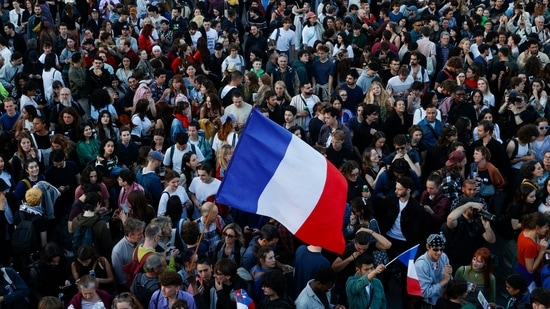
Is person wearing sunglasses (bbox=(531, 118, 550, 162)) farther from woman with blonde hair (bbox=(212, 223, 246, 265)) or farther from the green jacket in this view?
woman with blonde hair (bbox=(212, 223, 246, 265))

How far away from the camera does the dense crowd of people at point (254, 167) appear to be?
8102mm

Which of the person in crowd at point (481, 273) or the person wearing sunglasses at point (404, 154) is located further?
the person wearing sunglasses at point (404, 154)

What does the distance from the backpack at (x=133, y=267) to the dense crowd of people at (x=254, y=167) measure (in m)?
0.02

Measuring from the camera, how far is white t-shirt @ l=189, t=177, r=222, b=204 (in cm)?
991

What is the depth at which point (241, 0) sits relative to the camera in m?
20.2

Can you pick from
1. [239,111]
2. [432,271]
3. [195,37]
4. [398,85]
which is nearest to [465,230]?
[432,271]

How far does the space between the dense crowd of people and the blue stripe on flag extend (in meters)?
0.31

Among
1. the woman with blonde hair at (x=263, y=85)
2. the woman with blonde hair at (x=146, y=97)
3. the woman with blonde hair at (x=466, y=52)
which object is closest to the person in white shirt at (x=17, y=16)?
the woman with blonde hair at (x=146, y=97)

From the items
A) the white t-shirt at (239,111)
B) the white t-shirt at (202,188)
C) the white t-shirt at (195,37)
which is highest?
the white t-shirt at (202,188)

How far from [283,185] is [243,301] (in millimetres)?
1075

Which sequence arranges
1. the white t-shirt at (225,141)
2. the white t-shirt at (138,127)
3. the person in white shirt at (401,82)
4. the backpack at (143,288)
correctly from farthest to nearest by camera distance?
1. the person in white shirt at (401,82)
2. the white t-shirt at (138,127)
3. the white t-shirt at (225,141)
4. the backpack at (143,288)

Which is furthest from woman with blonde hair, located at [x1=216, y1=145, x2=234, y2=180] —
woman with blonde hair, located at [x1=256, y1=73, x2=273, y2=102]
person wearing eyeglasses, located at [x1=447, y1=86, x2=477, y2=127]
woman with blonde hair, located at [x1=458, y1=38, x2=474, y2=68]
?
woman with blonde hair, located at [x1=458, y1=38, x2=474, y2=68]

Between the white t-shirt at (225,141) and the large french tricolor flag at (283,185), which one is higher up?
the large french tricolor flag at (283,185)

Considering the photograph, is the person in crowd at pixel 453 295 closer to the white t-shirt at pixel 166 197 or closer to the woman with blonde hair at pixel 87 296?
the woman with blonde hair at pixel 87 296
